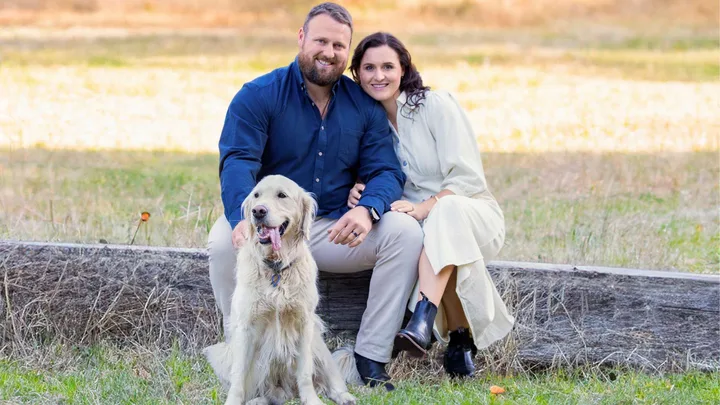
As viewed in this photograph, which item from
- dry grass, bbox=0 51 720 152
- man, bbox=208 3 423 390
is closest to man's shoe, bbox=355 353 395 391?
man, bbox=208 3 423 390

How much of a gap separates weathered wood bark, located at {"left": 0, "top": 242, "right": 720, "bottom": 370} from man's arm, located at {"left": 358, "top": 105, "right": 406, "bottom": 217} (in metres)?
0.50

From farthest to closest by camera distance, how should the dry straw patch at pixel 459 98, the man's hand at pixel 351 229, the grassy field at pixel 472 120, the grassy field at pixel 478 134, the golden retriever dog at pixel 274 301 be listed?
1. the dry straw patch at pixel 459 98
2. the grassy field at pixel 478 134
3. the grassy field at pixel 472 120
4. the man's hand at pixel 351 229
5. the golden retriever dog at pixel 274 301

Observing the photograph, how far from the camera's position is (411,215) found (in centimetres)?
494

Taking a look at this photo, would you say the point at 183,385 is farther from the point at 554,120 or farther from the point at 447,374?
the point at 554,120

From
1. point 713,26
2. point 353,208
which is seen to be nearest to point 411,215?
point 353,208

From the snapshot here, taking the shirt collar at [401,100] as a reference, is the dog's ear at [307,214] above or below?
below

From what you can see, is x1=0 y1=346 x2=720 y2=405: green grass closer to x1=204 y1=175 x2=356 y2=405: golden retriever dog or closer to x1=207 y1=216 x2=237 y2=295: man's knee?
x1=204 y1=175 x2=356 y2=405: golden retriever dog

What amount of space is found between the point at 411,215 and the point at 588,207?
3375mm

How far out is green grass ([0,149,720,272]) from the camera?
6.00m

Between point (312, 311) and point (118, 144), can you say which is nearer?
point (312, 311)

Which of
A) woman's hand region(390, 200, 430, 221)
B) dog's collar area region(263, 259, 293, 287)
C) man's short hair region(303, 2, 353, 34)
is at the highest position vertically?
man's short hair region(303, 2, 353, 34)

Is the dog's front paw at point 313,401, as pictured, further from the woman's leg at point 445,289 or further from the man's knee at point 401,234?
the man's knee at point 401,234

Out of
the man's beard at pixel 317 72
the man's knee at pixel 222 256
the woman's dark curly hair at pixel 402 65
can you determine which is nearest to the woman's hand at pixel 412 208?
the woman's dark curly hair at pixel 402 65

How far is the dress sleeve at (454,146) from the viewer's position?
16.3ft
